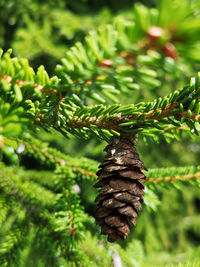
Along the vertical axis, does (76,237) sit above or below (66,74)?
below

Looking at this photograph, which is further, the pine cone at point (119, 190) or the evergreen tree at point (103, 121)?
the pine cone at point (119, 190)

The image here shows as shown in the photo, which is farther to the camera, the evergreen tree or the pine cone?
the pine cone

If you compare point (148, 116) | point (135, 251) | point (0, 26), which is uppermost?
point (0, 26)

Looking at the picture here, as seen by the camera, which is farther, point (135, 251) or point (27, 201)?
point (135, 251)

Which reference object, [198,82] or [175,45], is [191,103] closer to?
[198,82]

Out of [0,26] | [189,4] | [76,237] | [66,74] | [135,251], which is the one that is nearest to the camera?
[189,4]

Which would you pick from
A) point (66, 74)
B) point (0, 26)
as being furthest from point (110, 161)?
point (0, 26)

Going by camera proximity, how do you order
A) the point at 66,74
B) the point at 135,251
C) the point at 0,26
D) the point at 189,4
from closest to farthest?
the point at 189,4
the point at 66,74
the point at 135,251
the point at 0,26

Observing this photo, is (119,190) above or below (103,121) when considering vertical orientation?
below
